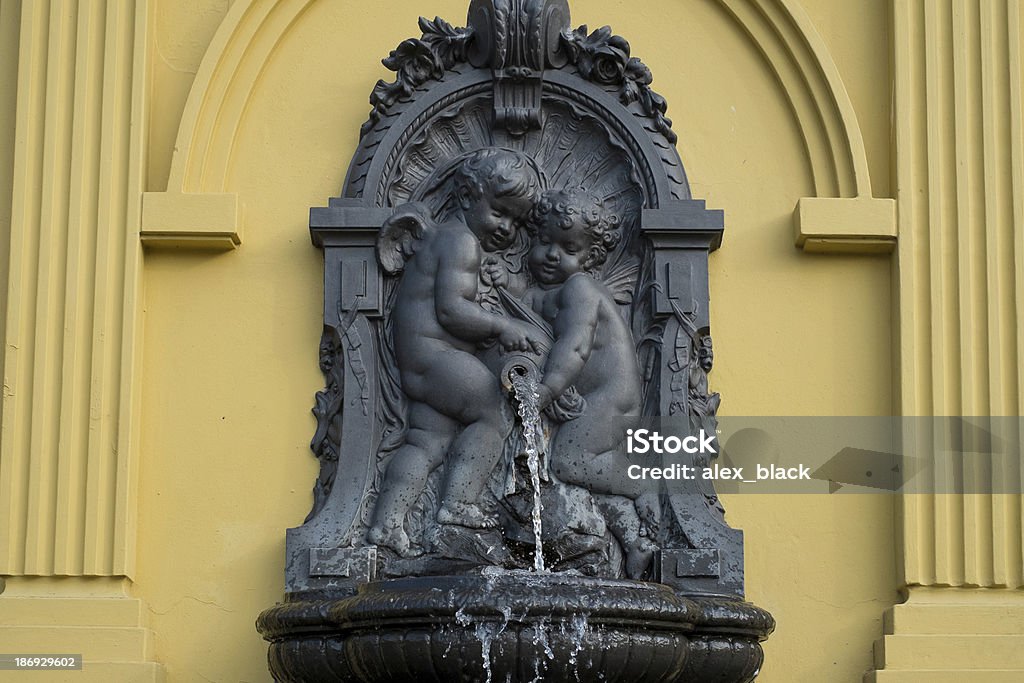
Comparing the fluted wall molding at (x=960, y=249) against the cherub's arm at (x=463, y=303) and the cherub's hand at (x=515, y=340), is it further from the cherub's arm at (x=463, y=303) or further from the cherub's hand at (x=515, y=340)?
the cherub's arm at (x=463, y=303)

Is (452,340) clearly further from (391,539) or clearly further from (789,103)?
(789,103)

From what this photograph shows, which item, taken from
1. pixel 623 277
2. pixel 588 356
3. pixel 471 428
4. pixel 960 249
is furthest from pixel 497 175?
pixel 960 249

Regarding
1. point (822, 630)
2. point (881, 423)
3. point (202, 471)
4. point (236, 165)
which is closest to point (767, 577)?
point (822, 630)

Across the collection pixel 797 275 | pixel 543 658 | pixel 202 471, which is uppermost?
pixel 797 275

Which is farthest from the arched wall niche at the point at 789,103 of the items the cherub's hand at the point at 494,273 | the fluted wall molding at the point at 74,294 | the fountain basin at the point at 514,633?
the fountain basin at the point at 514,633

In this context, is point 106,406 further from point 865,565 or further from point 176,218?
point 865,565

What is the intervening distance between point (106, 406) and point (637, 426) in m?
2.19

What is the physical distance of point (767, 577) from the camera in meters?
7.47

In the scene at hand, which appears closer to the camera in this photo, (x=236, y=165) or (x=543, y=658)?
(x=543, y=658)

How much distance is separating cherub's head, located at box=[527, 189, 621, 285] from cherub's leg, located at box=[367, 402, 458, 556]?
771 mm

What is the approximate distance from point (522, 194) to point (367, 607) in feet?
6.88

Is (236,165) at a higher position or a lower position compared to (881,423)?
higher

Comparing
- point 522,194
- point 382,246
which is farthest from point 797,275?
point 382,246

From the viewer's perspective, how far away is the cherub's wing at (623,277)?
7.69 m
